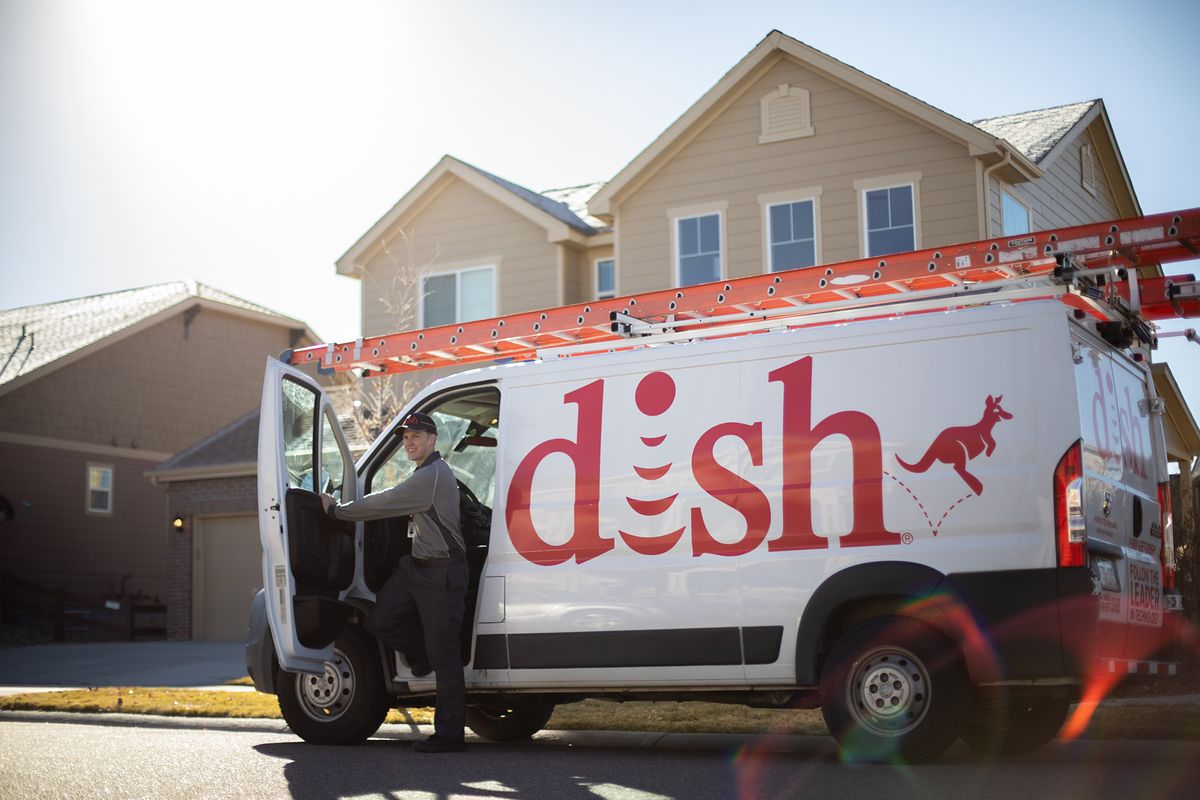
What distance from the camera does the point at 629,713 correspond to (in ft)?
32.5

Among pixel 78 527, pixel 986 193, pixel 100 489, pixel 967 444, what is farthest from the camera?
pixel 100 489

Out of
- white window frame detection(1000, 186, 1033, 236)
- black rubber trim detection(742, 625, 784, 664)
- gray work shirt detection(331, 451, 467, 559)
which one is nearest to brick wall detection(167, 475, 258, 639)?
white window frame detection(1000, 186, 1033, 236)

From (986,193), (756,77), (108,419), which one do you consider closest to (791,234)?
(756,77)

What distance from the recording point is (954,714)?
6680mm

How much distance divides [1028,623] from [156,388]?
2691 cm

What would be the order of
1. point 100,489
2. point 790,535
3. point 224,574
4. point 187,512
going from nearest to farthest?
point 790,535, point 224,574, point 187,512, point 100,489

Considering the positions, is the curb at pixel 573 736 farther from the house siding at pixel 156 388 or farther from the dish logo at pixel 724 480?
the house siding at pixel 156 388

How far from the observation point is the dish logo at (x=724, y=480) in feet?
23.2

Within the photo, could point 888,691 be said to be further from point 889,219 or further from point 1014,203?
point 1014,203

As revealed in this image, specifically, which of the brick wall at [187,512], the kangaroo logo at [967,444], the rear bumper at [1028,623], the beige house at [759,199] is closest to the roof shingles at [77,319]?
the brick wall at [187,512]

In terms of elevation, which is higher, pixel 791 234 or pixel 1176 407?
pixel 791 234

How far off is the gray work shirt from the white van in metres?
0.30

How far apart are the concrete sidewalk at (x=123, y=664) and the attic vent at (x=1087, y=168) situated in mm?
16007

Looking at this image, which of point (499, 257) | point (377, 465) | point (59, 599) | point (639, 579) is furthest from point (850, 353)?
point (59, 599)
